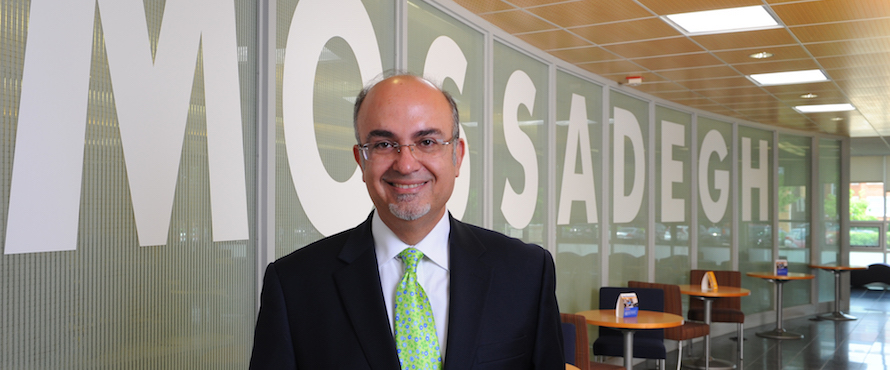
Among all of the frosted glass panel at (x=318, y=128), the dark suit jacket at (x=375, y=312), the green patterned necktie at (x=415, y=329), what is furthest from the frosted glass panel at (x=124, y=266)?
the green patterned necktie at (x=415, y=329)

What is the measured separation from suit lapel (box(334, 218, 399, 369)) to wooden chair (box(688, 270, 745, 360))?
7764 millimetres

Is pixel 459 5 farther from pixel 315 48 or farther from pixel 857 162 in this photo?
pixel 857 162

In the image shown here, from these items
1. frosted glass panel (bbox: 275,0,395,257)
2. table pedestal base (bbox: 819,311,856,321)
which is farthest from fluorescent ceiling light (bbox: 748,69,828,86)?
table pedestal base (bbox: 819,311,856,321)

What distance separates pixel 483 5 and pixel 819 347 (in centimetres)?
704

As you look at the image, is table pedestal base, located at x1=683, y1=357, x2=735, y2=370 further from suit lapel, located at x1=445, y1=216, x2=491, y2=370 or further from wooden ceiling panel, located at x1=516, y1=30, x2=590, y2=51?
suit lapel, located at x1=445, y1=216, x2=491, y2=370

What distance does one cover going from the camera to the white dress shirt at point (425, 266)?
1438 millimetres

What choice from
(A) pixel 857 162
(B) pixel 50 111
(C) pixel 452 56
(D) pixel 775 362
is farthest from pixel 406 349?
(A) pixel 857 162

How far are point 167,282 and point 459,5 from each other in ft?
9.89

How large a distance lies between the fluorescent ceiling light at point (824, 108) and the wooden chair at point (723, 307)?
2.49 m

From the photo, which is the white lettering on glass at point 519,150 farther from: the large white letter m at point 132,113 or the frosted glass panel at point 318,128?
the large white letter m at point 132,113

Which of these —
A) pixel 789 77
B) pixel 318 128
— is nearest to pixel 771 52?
pixel 789 77

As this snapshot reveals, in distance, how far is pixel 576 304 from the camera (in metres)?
6.92

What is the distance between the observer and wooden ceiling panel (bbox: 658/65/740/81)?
7.06m

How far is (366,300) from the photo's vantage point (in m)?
1.38
